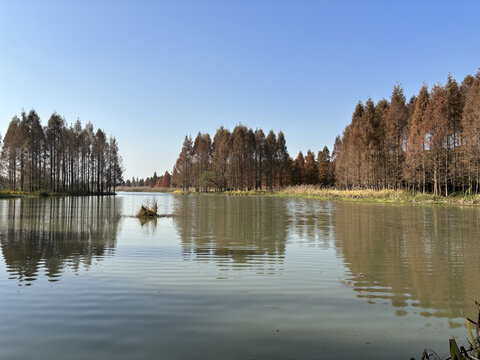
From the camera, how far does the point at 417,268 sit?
6887 mm

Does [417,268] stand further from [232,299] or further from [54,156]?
[54,156]

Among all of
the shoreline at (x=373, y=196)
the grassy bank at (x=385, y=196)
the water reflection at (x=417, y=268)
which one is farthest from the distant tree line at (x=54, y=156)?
the water reflection at (x=417, y=268)

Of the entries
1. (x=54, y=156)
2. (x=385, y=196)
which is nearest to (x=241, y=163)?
(x=54, y=156)

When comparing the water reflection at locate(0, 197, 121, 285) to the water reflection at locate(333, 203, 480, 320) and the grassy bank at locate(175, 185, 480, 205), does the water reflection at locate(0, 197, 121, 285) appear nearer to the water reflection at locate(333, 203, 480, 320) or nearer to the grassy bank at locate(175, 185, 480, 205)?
the water reflection at locate(333, 203, 480, 320)

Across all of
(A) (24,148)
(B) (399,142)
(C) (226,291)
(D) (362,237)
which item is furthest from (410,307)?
(A) (24,148)

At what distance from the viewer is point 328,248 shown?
9219 mm

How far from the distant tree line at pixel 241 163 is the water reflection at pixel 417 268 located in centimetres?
6036

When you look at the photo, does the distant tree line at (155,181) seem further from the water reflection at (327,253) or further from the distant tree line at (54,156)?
the water reflection at (327,253)

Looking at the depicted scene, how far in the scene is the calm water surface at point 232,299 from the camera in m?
3.41

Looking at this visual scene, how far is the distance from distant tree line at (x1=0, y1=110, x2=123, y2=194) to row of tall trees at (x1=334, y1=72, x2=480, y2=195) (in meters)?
43.8

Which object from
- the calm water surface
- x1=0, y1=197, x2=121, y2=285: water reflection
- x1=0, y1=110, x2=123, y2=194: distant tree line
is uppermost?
x1=0, y1=110, x2=123, y2=194: distant tree line

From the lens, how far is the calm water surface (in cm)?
341

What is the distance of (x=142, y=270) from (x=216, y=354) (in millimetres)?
3852

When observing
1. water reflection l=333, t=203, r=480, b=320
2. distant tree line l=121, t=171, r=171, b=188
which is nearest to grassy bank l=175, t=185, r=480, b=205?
water reflection l=333, t=203, r=480, b=320
